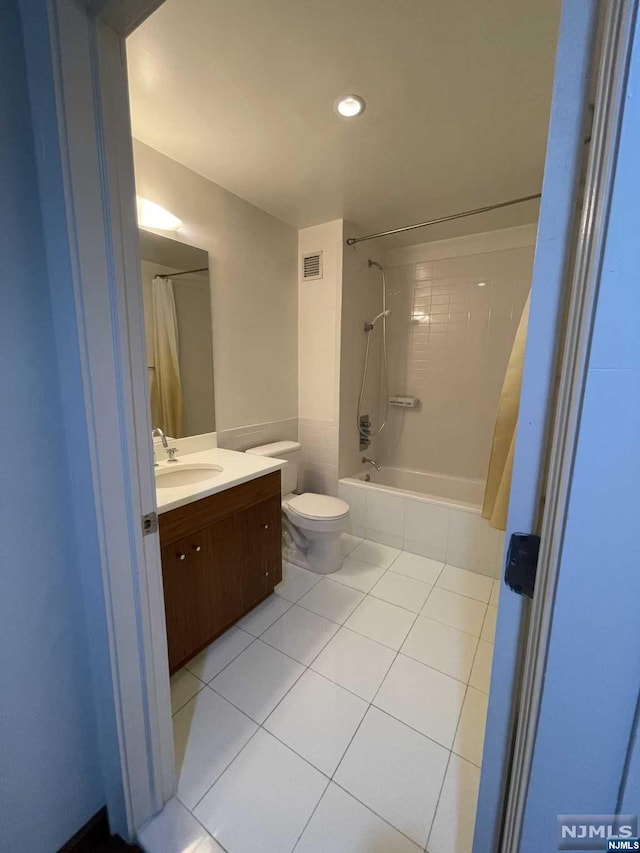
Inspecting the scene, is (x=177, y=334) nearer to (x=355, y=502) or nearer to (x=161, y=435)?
(x=161, y=435)

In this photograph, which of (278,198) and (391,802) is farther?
(278,198)

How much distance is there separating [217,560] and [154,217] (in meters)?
1.66

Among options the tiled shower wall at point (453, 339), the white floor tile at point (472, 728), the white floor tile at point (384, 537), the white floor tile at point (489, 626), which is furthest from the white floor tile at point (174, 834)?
the tiled shower wall at point (453, 339)

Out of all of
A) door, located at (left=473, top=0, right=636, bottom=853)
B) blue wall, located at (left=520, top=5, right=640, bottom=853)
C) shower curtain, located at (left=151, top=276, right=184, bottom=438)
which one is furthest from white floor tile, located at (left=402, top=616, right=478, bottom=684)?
shower curtain, located at (left=151, top=276, right=184, bottom=438)

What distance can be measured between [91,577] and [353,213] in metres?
2.45

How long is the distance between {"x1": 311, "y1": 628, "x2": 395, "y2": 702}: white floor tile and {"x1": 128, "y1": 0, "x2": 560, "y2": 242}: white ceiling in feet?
7.71

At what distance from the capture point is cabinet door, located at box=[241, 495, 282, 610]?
165cm

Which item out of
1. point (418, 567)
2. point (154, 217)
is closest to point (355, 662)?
point (418, 567)

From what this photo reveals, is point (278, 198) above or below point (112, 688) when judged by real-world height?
above

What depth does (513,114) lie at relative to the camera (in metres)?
1.38

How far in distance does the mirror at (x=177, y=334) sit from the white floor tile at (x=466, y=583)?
1764 mm

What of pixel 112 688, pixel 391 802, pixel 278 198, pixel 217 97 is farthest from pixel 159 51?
pixel 391 802

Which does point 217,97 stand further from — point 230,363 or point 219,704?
point 219,704

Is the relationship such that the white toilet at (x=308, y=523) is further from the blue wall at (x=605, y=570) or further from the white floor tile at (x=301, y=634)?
A: the blue wall at (x=605, y=570)
